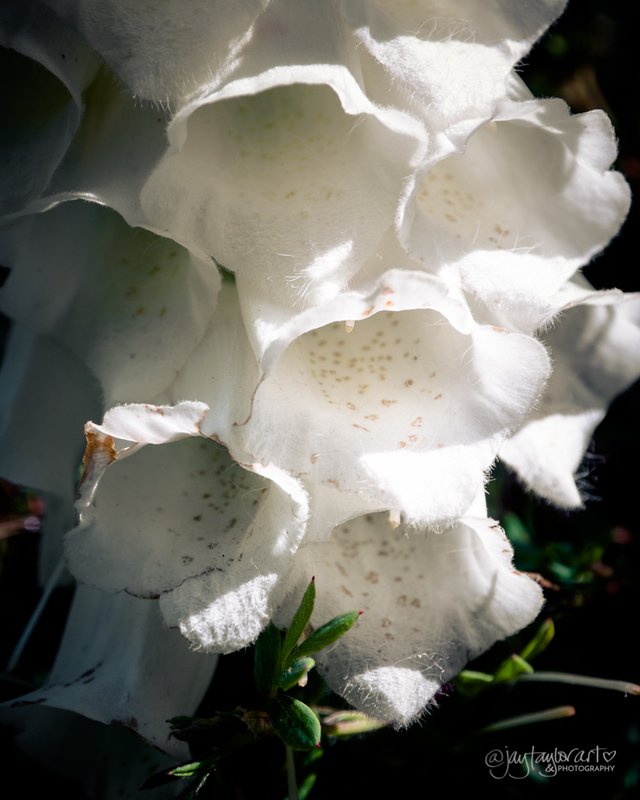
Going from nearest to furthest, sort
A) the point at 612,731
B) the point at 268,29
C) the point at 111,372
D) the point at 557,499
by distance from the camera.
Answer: the point at 268,29 → the point at 111,372 → the point at 557,499 → the point at 612,731

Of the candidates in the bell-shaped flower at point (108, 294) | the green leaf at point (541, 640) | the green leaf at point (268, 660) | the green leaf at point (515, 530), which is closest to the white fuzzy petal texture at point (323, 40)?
the bell-shaped flower at point (108, 294)

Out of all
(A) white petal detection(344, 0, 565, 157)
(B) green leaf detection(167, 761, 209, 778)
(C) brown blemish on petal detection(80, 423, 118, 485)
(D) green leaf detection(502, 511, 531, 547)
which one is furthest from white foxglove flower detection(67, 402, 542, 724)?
(D) green leaf detection(502, 511, 531, 547)

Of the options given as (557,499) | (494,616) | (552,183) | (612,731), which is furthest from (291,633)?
(612,731)

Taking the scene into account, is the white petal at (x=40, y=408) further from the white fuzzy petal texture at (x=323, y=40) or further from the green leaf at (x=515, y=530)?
the green leaf at (x=515, y=530)

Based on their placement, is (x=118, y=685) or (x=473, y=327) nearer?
(x=473, y=327)

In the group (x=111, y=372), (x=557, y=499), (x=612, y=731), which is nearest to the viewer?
(x=111, y=372)

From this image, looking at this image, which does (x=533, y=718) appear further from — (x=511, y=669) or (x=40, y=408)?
(x=40, y=408)

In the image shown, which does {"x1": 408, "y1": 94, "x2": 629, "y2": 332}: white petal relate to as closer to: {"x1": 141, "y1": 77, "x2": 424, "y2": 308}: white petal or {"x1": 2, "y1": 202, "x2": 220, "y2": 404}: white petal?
{"x1": 141, "y1": 77, "x2": 424, "y2": 308}: white petal

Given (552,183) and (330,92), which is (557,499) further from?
(330,92)
